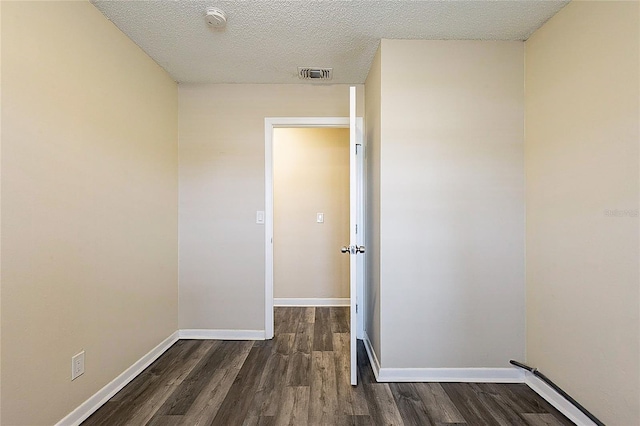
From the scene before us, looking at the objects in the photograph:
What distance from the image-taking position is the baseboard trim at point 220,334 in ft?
9.11

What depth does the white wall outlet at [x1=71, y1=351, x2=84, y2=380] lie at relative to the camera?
5.30ft

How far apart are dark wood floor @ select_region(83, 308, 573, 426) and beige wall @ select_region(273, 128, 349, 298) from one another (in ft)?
4.32

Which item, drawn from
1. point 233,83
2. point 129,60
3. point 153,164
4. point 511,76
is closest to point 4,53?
point 129,60

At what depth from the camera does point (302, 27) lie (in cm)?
191

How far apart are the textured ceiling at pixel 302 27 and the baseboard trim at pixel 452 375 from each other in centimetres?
222

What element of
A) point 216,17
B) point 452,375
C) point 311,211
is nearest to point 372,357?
point 452,375

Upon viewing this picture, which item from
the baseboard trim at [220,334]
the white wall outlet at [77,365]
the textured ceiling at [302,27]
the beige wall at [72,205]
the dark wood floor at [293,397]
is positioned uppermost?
the textured ceiling at [302,27]

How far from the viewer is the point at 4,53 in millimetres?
1272

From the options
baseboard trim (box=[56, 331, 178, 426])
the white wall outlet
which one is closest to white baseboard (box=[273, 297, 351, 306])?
baseboard trim (box=[56, 331, 178, 426])

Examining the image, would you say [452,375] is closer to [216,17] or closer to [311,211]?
[311,211]

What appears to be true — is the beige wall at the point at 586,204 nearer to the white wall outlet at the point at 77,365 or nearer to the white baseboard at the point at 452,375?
the white baseboard at the point at 452,375

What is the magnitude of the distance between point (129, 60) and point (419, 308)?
259 cm

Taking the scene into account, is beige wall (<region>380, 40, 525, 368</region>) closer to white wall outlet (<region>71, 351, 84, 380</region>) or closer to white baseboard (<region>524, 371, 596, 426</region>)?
white baseboard (<region>524, 371, 596, 426</region>)

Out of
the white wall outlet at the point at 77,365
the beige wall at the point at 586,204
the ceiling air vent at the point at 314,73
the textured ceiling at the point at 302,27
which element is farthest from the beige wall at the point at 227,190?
the beige wall at the point at 586,204
